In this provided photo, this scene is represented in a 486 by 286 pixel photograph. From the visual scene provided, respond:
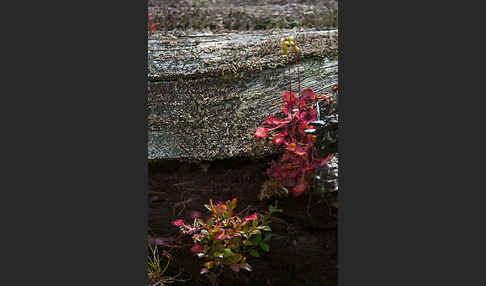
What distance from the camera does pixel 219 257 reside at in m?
2.46

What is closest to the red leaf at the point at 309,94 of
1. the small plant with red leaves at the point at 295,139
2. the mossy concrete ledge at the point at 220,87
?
the small plant with red leaves at the point at 295,139

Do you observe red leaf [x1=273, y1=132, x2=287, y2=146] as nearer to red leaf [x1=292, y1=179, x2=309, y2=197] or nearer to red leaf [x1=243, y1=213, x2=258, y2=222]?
red leaf [x1=292, y1=179, x2=309, y2=197]

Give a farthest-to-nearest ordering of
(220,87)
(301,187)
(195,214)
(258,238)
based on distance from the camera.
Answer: (220,87)
(195,214)
(258,238)
(301,187)

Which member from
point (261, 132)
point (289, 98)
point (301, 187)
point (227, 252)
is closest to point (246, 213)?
point (227, 252)

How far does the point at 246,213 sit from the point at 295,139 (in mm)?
530

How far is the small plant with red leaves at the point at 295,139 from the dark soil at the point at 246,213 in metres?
0.12

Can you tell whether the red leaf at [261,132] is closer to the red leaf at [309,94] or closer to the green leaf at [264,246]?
the red leaf at [309,94]

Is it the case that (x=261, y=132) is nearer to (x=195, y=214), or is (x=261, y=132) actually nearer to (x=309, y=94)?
(x=309, y=94)

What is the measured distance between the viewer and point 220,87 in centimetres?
270

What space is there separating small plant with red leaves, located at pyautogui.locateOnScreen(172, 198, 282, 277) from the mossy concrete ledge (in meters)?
0.36

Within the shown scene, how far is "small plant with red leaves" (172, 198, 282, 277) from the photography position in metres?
2.42

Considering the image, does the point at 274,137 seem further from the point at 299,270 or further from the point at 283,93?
the point at 299,270

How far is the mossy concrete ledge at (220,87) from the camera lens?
2.60 m

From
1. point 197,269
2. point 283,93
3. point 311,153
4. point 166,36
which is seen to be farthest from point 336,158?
point 166,36
